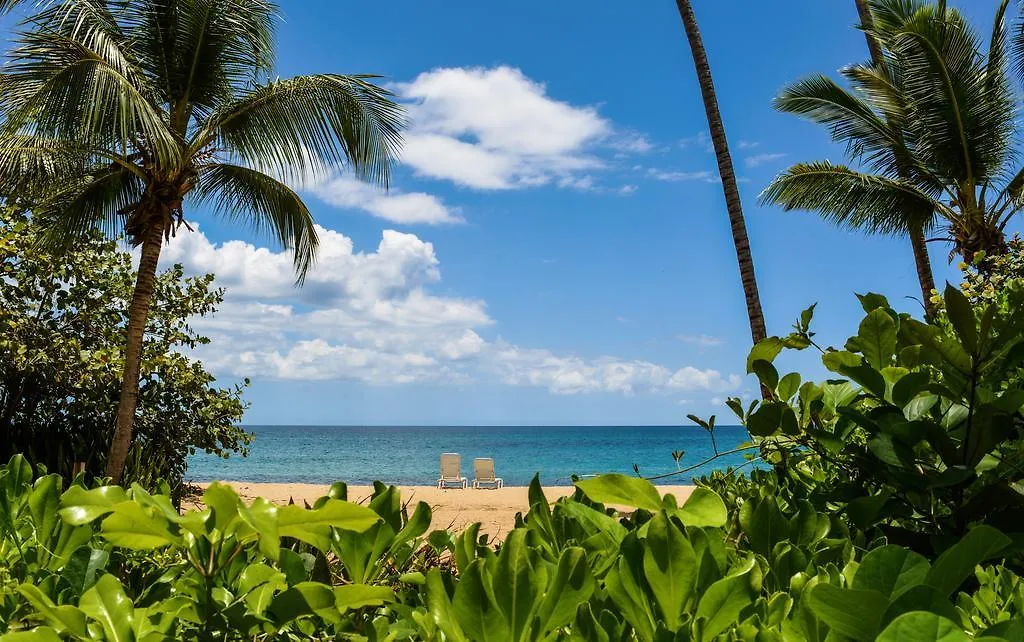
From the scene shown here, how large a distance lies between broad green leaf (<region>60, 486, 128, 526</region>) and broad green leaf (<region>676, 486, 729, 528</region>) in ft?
1.55

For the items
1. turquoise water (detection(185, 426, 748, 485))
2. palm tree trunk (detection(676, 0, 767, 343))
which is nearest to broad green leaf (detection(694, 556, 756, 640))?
palm tree trunk (detection(676, 0, 767, 343))

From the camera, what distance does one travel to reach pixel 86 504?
520 mm

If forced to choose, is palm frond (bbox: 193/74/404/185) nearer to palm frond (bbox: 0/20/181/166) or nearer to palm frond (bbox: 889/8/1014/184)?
palm frond (bbox: 0/20/181/166)

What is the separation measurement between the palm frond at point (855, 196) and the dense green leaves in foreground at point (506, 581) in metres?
13.4

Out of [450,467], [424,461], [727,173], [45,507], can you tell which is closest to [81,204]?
[727,173]

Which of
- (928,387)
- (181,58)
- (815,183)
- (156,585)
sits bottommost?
(156,585)

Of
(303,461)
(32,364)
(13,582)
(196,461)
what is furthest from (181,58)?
(196,461)

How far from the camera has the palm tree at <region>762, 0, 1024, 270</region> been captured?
11.4 meters

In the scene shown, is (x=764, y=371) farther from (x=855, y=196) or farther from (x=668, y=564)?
(x=855, y=196)

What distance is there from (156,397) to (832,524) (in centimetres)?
1358

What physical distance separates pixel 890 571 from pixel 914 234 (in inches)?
561

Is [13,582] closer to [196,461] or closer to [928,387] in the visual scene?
[928,387]

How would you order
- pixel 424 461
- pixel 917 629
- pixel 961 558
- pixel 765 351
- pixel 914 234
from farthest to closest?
pixel 424 461 → pixel 914 234 → pixel 765 351 → pixel 961 558 → pixel 917 629

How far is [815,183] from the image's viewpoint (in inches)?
518
